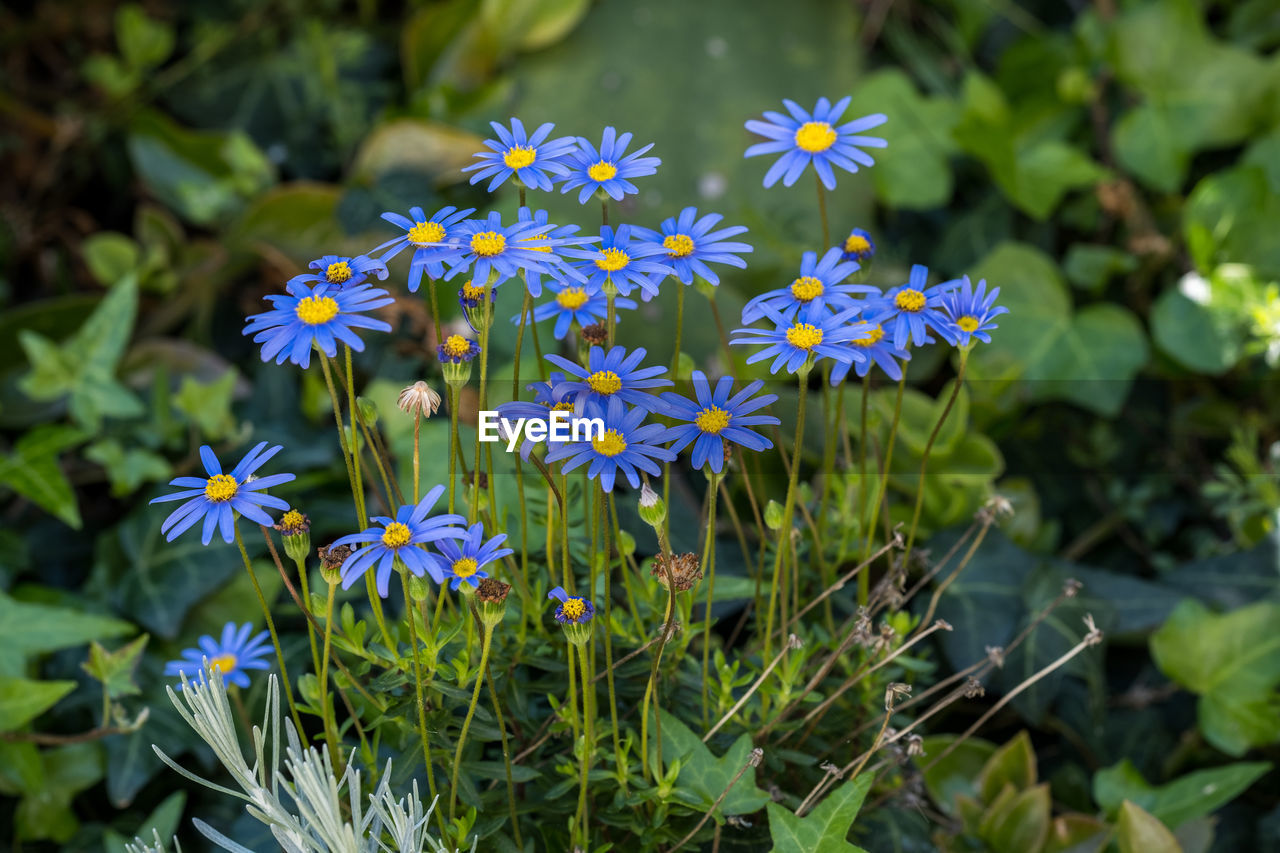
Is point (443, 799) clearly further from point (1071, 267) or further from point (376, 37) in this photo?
point (376, 37)

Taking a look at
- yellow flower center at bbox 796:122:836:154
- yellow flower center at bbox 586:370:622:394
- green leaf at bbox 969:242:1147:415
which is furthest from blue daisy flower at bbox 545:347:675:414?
green leaf at bbox 969:242:1147:415

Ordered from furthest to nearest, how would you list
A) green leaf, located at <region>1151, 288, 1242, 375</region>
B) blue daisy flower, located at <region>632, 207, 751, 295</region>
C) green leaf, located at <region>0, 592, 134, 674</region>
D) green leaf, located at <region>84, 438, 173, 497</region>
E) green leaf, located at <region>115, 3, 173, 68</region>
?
green leaf, located at <region>115, 3, 173, 68</region> → green leaf, located at <region>1151, 288, 1242, 375</region> → green leaf, located at <region>84, 438, 173, 497</region> → green leaf, located at <region>0, 592, 134, 674</region> → blue daisy flower, located at <region>632, 207, 751, 295</region>

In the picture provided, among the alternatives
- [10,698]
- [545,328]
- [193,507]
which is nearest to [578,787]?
[193,507]

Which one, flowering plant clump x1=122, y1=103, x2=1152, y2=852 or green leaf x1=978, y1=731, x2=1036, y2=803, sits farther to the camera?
green leaf x1=978, y1=731, x2=1036, y2=803

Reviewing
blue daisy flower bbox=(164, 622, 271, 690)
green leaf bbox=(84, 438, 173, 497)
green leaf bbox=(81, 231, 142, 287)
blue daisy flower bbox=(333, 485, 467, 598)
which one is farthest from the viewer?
green leaf bbox=(81, 231, 142, 287)

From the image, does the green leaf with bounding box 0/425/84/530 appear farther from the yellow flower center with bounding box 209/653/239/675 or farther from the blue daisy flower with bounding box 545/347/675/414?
the blue daisy flower with bounding box 545/347/675/414

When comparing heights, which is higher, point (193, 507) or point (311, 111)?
point (311, 111)
